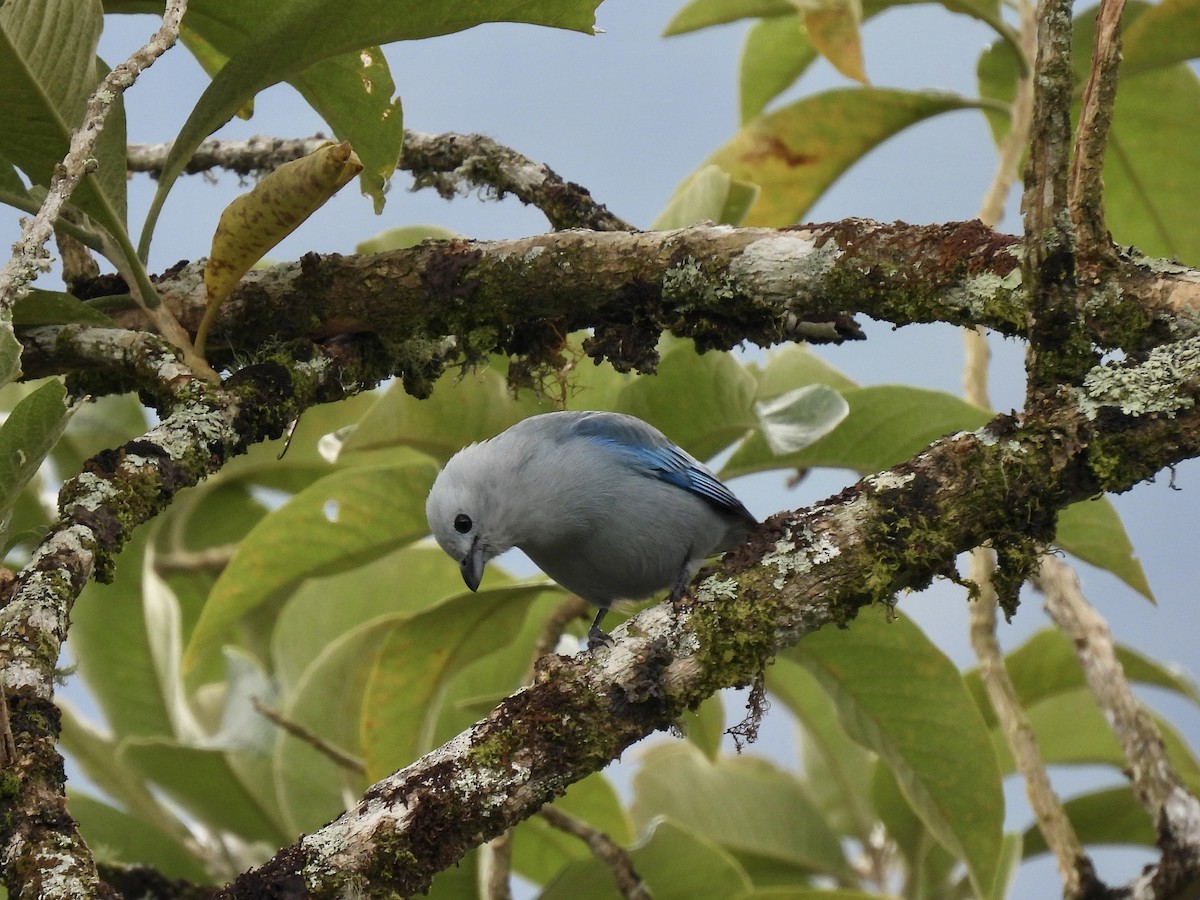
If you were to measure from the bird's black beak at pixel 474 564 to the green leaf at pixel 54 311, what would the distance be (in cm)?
101

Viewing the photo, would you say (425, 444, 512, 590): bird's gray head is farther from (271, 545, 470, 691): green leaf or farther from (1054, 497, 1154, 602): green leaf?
(1054, 497, 1154, 602): green leaf

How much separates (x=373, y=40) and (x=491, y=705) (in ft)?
5.97

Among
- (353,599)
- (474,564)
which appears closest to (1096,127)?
(474,564)

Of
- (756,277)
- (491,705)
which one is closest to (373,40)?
(756,277)

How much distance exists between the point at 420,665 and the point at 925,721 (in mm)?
1379

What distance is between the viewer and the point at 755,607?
2.24m

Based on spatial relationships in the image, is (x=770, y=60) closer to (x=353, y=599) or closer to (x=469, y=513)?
(x=353, y=599)

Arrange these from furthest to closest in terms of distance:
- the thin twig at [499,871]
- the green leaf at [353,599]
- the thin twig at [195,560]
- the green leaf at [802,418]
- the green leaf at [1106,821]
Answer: the thin twig at [195,560] < the green leaf at [353,599] < the green leaf at [1106,821] < the thin twig at [499,871] < the green leaf at [802,418]

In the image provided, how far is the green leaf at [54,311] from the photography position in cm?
276

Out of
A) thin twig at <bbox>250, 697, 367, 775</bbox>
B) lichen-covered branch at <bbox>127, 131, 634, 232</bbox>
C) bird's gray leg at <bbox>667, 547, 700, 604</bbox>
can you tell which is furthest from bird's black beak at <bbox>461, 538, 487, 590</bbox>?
lichen-covered branch at <bbox>127, 131, 634, 232</bbox>

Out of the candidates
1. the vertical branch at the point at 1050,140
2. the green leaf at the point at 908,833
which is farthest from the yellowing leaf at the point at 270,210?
the green leaf at the point at 908,833

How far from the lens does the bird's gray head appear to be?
3.24 metres

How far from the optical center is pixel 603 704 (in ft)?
6.98

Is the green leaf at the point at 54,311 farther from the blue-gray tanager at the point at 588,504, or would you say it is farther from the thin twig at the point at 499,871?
the thin twig at the point at 499,871
